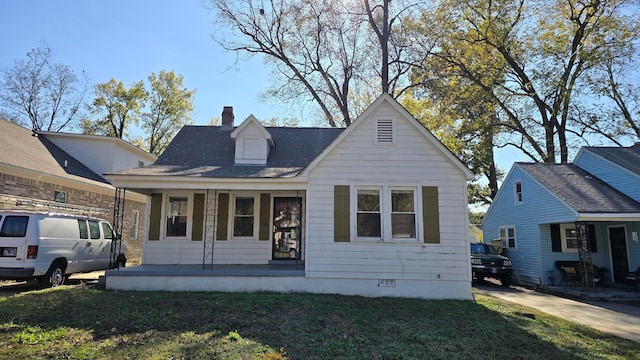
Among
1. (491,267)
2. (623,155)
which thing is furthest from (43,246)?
(623,155)

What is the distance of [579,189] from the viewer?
49.1ft

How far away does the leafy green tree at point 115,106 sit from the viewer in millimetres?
28750

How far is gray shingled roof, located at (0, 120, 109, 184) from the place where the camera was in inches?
506

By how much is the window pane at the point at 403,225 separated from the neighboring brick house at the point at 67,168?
1150 cm

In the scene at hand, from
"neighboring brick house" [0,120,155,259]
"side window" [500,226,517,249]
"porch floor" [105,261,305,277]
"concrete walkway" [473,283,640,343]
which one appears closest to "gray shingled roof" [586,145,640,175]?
"side window" [500,226,517,249]

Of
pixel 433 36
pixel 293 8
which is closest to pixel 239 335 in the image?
pixel 293 8

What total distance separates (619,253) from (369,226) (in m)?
11.4

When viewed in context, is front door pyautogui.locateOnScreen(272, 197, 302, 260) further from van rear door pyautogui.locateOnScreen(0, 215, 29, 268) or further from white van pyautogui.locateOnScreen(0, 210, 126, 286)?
van rear door pyautogui.locateOnScreen(0, 215, 29, 268)

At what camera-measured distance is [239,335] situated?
6.09 metres

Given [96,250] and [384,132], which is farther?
[96,250]

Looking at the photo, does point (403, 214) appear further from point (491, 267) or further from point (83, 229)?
point (83, 229)

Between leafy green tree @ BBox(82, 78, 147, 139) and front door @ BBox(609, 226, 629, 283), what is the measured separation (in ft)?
99.3

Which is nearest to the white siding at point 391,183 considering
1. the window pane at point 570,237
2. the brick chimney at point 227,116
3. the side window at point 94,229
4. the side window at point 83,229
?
the brick chimney at point 227,116

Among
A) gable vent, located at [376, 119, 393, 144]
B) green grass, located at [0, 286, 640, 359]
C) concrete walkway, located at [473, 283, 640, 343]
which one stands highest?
gable vent, located at [376, 119, 393, 144]
